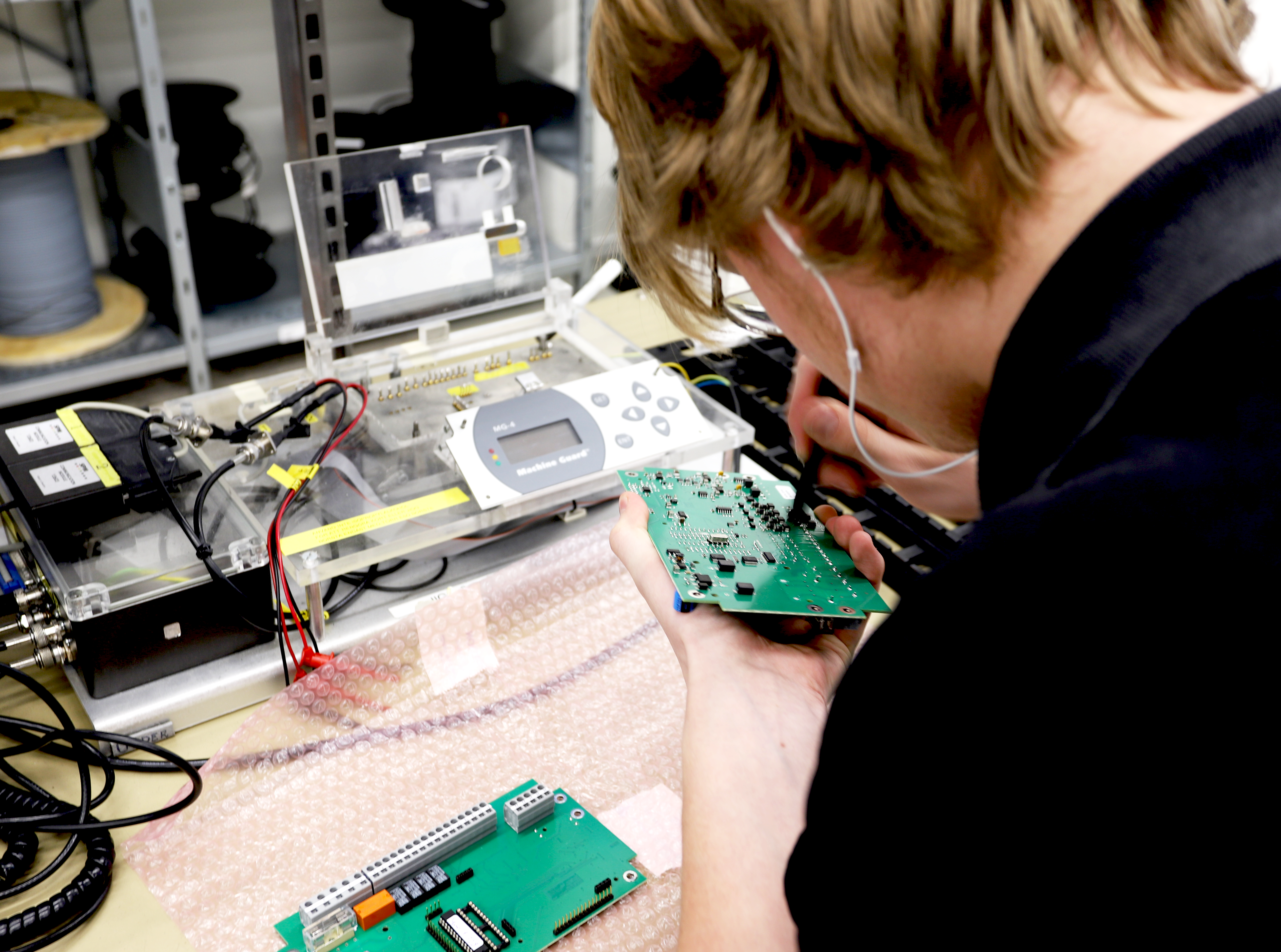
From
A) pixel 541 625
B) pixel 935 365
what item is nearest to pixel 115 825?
pixel 541 625

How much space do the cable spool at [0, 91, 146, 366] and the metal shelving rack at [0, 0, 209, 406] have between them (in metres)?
0.04

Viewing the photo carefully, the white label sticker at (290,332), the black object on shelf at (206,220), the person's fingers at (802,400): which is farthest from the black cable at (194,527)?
the black object on shelf at (206,220)

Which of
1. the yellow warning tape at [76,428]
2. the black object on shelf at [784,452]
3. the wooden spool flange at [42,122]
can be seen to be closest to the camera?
the yellow warning tape at [76,428]

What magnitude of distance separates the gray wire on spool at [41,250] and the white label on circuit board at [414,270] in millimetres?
980

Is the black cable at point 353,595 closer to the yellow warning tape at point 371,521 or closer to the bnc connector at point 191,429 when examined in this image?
the yellow warning tape at point 371,521

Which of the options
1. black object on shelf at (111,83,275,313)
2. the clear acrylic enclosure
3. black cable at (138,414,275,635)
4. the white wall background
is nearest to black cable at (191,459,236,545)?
black cable at (138,414,275,635)

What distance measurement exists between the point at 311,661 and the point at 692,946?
57cm

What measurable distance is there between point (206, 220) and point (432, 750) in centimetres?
174

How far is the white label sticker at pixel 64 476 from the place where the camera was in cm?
97

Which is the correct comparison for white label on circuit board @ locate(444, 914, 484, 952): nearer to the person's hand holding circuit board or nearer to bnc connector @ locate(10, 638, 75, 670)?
the person's hand holding circuit board

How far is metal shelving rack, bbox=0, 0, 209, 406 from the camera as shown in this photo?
1789 mm

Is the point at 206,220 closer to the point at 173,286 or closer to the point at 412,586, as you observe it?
the point at 173,286

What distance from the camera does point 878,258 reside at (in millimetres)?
514

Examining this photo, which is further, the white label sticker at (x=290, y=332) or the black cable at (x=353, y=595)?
the white label sticker at (x=290, y=332)
